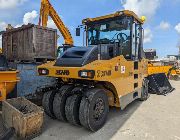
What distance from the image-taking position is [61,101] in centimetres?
511

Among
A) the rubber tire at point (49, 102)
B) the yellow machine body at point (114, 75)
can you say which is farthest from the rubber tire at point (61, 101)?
the yellow machine body at point (114, 75)

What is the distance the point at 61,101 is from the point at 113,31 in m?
2.49

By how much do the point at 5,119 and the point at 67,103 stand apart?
1.44 m

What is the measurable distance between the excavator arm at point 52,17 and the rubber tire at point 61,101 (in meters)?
5.65

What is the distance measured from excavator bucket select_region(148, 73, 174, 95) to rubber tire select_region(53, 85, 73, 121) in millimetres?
5411

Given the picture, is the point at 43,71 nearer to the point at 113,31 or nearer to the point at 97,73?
the point at 97,73

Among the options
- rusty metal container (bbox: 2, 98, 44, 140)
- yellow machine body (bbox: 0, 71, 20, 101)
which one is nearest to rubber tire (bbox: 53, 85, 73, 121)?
rusty metal container (bbox: 2, 98, 44, 140)

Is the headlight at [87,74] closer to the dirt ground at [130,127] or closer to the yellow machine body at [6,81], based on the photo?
the dirt ground at [130,127]

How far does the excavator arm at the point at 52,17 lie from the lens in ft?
37.9

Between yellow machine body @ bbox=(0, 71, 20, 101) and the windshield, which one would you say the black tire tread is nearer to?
yellow machine body @ bbox=(0, 71, 20, 101)

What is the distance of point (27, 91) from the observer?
6785 mm

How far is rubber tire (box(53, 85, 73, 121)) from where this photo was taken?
5.12 m

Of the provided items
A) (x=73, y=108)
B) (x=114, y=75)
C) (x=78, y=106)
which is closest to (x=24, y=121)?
(x=73, y=108)

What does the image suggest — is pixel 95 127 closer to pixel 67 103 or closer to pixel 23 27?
pixel 67 103
